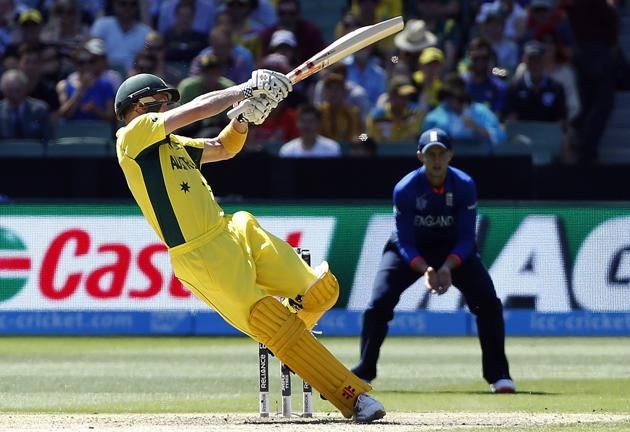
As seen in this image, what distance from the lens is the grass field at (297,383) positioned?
8172 millimetres

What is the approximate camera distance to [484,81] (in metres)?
17.4

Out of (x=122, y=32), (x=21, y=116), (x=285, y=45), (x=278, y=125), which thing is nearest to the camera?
(x=21, y=116)

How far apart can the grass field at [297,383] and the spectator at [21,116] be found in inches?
116

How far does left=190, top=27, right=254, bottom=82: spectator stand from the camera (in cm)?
1734

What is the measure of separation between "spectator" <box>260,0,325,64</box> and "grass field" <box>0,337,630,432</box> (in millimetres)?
4905

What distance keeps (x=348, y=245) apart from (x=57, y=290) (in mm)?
3004

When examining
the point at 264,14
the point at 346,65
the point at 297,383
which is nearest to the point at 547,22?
the point at 346,65

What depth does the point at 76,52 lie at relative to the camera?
18000 mm

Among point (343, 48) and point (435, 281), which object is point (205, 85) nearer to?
point (435, 281)

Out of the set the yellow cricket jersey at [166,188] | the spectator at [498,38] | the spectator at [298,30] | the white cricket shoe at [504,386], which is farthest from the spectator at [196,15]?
the yellow cricket jersey at [166,188]

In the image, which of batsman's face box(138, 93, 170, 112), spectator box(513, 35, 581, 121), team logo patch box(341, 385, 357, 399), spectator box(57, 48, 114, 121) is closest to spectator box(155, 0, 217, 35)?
spectator box(57, 48, 114, 121)

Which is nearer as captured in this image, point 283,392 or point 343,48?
point 343,48

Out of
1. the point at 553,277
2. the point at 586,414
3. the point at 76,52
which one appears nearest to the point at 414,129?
the point at 553,277

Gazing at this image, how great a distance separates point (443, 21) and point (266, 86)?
11.8 metres
